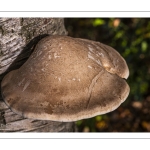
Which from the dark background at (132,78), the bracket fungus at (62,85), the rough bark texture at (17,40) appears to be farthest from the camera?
the dark background at (132,78)

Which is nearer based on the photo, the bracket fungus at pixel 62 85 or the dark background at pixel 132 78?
the bracket fungus at pixel 62 85

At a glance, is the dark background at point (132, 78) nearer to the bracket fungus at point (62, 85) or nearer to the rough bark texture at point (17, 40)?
the rough bark texture at point (17, 40)

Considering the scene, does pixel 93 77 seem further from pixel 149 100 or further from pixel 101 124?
pixel 149 100

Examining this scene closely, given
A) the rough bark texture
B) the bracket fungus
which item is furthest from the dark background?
the bracket fungus

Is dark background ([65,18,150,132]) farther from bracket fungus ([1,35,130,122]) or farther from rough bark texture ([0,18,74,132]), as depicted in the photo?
bracket fungus ([1,35,130,122])

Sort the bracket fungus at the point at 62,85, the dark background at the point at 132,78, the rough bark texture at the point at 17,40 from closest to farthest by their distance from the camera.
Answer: the bracket fungus at the point at 62,85 → the rough bark texture at the point at 17,40 → the dark background at the point at 132,78

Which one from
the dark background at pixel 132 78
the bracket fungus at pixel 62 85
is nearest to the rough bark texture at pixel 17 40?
the bracket fungus at pixel 62 85

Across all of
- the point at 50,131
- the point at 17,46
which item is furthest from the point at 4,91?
the point at 50,131
